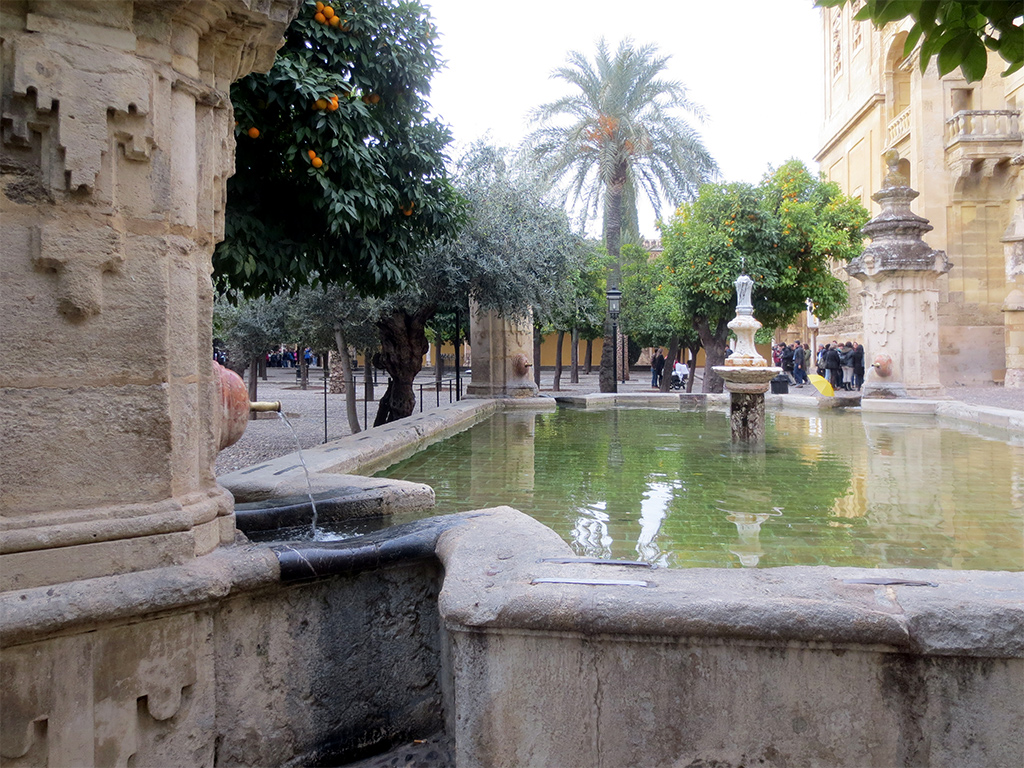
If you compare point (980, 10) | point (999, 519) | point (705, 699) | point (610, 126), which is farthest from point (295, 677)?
point (610, 126)

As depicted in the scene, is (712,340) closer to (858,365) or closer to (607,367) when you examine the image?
(607,367)

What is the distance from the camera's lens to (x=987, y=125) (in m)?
20.0

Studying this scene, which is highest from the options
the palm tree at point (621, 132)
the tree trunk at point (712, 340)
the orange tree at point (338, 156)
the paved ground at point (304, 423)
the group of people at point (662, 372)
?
the palm tree at point (621, 132)

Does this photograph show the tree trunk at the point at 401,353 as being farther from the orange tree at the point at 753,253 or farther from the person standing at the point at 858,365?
the person standing at the point at 858,365

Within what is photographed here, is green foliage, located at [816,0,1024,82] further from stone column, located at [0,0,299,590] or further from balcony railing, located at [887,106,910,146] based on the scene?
balcony railing, located at [887,106,910,146]

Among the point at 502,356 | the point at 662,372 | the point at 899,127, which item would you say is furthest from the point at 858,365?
the point at 502,356

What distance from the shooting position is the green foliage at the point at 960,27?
2471 millimetres

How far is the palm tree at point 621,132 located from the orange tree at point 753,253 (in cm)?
100

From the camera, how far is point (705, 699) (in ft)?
7.09

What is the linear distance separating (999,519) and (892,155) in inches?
481

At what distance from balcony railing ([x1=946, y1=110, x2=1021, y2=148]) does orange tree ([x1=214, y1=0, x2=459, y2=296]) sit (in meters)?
18.9

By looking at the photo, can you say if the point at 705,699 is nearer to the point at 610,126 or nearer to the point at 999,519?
the point at 999,519

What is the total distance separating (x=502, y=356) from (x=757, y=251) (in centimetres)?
693

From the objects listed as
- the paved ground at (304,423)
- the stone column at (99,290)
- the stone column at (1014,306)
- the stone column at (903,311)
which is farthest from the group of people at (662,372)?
the stone column at (99,290)
